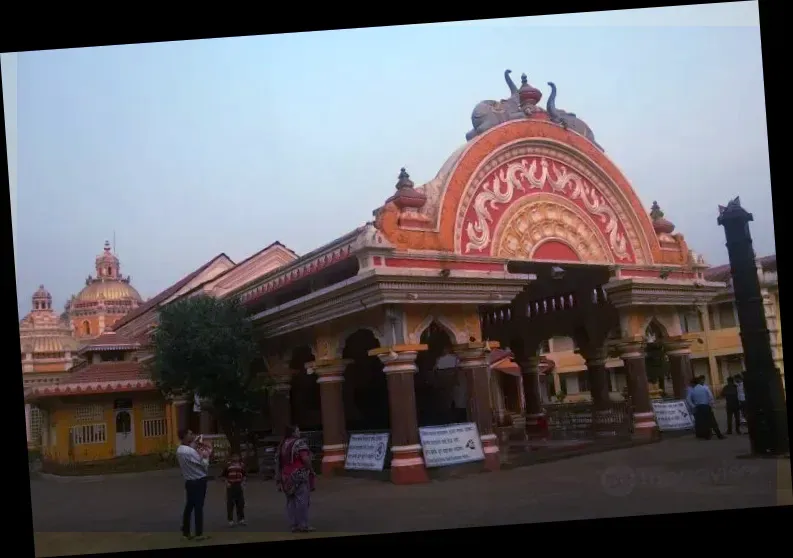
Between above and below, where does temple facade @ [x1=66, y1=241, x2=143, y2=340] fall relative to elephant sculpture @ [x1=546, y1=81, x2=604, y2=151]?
below

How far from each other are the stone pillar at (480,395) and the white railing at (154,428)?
3621 mm

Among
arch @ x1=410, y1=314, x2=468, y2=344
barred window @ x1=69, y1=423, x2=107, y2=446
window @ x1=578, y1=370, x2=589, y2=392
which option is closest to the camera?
arch @ x1=410, y1=314, x2=468, y2=344

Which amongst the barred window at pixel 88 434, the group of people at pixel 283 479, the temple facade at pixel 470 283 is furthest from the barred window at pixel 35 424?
the temple facade at pixel 470 283

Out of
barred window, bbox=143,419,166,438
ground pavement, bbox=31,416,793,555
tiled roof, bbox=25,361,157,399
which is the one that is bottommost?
ground pavement, bbox=31,416,793,555

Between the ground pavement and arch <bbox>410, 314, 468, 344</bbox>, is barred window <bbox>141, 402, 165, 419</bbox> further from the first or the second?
arch <bbox>410, 314, 468, 344</bbox>

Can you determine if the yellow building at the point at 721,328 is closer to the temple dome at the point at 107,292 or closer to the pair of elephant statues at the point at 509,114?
the pair of elephant statues at the point at 509,114

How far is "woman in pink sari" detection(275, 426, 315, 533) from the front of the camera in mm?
6539

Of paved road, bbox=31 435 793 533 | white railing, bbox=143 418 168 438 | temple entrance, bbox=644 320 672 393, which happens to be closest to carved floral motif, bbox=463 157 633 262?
temple entrance, bbox=644 320 672 393

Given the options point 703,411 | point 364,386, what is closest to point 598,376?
point 703,411

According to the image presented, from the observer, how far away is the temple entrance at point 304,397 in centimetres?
1002

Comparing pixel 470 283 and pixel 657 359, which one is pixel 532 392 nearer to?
pixel 657 359

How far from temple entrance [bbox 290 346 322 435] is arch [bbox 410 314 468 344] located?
232 cm

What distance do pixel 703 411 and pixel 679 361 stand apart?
3.72ft

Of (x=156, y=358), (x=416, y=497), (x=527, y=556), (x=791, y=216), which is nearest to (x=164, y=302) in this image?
(x=156, y=358)
